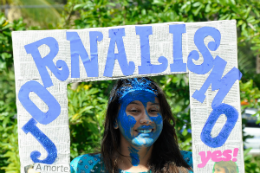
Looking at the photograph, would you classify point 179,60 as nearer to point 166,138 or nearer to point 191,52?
point 191,52

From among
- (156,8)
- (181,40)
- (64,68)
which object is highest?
(156,8)

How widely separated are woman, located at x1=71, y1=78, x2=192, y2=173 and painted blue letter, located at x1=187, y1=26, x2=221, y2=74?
339mm

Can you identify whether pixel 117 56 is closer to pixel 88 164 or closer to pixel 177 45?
pixel 177 45

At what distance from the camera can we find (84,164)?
201 centimetres

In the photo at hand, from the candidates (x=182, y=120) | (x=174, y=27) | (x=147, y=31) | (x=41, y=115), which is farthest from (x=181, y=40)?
(x=182, y=120)

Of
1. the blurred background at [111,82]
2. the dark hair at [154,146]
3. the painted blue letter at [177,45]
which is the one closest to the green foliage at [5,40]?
the blurred background at [111,82]

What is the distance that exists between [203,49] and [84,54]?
2.03ft

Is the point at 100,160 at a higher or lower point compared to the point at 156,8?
lower

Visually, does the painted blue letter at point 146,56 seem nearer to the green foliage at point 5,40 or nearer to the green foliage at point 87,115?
the green foliage at point 87,115

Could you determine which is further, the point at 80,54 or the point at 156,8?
the point at 156,8

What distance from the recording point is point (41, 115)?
5.50ft

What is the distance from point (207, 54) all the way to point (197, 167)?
0.60m

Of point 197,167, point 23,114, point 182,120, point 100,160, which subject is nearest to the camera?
point 23,114

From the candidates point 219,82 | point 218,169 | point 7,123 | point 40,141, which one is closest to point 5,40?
point 7,123
